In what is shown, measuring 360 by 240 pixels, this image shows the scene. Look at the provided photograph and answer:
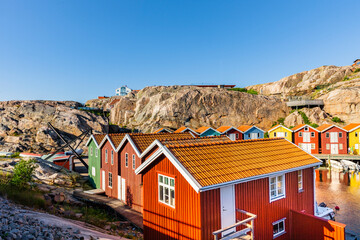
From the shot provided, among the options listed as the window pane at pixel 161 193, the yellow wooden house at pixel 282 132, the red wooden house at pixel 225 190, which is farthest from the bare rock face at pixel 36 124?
the window pane at pixel 161 193

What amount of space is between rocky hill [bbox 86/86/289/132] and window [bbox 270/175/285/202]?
169 feet

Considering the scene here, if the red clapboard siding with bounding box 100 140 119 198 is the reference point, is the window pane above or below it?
above

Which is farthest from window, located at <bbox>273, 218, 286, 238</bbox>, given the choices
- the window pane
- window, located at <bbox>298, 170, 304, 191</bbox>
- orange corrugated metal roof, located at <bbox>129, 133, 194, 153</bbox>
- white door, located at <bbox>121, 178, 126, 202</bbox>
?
white door, located at <bbox>121, 178, 126, 202</bbox>

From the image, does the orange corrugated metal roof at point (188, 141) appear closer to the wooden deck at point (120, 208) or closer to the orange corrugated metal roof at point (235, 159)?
the orange corrugated metal roof at point (235, 159)

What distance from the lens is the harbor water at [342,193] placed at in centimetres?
1994

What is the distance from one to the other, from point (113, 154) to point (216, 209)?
16036mm

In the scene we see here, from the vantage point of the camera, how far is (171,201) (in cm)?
1098

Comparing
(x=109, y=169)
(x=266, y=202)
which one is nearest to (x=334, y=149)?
(x=266, y=202)

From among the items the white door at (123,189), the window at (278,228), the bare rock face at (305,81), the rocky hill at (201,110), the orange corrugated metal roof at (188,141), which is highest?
the bare rock face at (305,81)

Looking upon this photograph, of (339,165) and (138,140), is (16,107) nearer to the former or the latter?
(138,140)

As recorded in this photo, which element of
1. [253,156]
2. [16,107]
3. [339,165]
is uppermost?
[16,107]

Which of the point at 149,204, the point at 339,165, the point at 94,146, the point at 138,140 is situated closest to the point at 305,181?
the point at 149,204

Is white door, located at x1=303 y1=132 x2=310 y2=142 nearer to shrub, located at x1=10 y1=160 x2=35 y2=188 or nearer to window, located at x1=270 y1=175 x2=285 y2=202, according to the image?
window, located at x1=270 y1=175 x2=285 y2=202

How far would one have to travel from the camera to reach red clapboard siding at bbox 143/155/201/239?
9602mm
